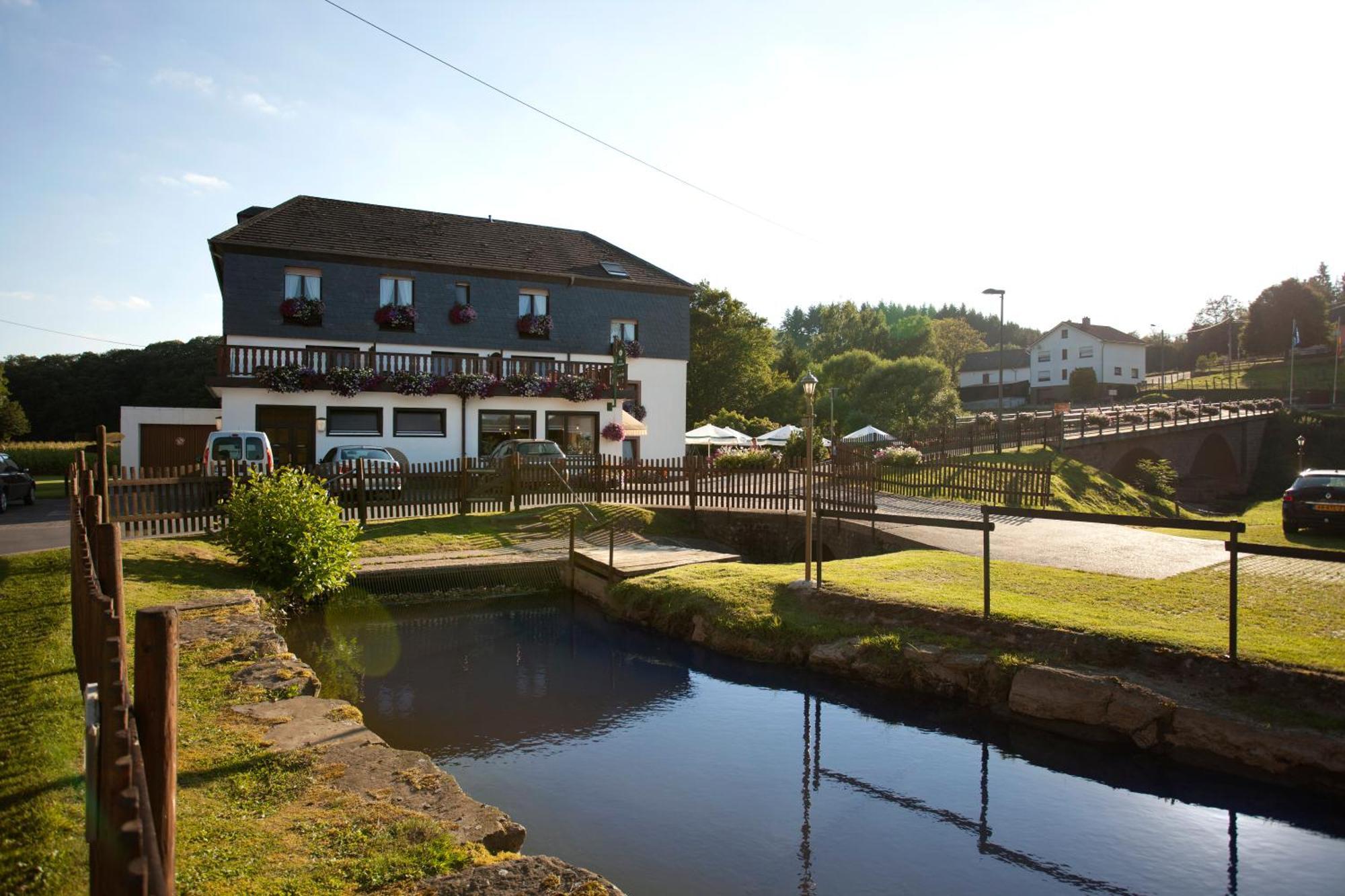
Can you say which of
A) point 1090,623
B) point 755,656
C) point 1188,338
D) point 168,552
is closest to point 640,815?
point 755,656

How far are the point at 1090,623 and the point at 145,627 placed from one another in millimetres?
9292

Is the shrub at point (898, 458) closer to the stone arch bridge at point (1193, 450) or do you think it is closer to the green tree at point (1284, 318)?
the stone arch bridge at point (1193, 450)

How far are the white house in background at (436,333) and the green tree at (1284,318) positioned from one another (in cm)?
7604

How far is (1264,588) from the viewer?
11.0 meters

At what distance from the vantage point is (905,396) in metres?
57.2

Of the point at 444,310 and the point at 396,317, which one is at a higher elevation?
the point at 444,310

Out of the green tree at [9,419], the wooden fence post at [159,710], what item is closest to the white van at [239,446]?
the wooden fence post at [159,710]

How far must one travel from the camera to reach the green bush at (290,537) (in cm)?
1356

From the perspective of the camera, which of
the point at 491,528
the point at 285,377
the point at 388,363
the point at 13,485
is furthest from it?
the point at 388,363

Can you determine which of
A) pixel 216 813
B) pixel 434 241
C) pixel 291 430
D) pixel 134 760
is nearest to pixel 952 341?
pixel 434 241

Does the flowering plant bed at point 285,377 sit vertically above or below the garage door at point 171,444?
above

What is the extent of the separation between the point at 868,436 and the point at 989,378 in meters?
63.1

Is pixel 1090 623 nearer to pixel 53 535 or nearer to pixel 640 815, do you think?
pixel 640 815

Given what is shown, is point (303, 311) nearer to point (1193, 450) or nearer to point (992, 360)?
point (1193, 450)
